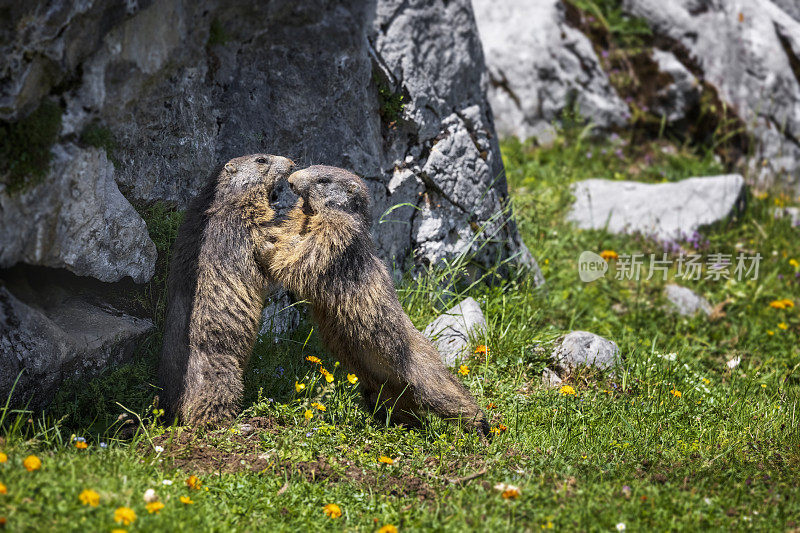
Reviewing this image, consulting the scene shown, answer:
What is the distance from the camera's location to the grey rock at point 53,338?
13.6 feet

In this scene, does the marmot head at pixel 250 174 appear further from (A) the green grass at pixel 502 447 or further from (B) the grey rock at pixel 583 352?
(B) the grey rock at pixel 583 352

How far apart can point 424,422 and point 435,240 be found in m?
2.38

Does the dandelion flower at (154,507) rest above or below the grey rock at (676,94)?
above

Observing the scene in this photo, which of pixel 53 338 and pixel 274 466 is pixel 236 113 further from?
pixel 274 466

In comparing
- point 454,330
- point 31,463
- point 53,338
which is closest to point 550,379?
point 454,330

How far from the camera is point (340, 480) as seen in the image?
417 centimetres

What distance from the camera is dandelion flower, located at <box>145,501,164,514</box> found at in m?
3.25

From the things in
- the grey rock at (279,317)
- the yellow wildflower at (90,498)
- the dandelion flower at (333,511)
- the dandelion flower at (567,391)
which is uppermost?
the yellow wildflower at (90,498)

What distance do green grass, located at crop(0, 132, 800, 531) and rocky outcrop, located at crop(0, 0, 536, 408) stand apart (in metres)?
0.83

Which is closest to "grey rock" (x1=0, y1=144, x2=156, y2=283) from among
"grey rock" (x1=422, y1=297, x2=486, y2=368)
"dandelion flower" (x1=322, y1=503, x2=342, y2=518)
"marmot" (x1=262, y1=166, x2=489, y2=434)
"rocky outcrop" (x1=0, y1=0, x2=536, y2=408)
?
"rocky outcrop" (x1=0, y1=0, x2=536, y2=408)

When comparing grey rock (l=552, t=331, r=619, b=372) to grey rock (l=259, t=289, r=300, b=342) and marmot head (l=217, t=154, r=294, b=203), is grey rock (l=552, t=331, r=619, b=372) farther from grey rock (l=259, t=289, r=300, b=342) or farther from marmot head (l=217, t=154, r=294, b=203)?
marmot head (l=217, t=154, r=294, b=203)

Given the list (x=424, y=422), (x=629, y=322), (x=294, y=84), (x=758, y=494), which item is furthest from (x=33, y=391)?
(x=629, y=322)

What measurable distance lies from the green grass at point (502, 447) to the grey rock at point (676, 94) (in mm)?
4674

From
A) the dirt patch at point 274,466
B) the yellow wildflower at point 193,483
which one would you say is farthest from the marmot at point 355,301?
the yellow wildflower at point 193,483
